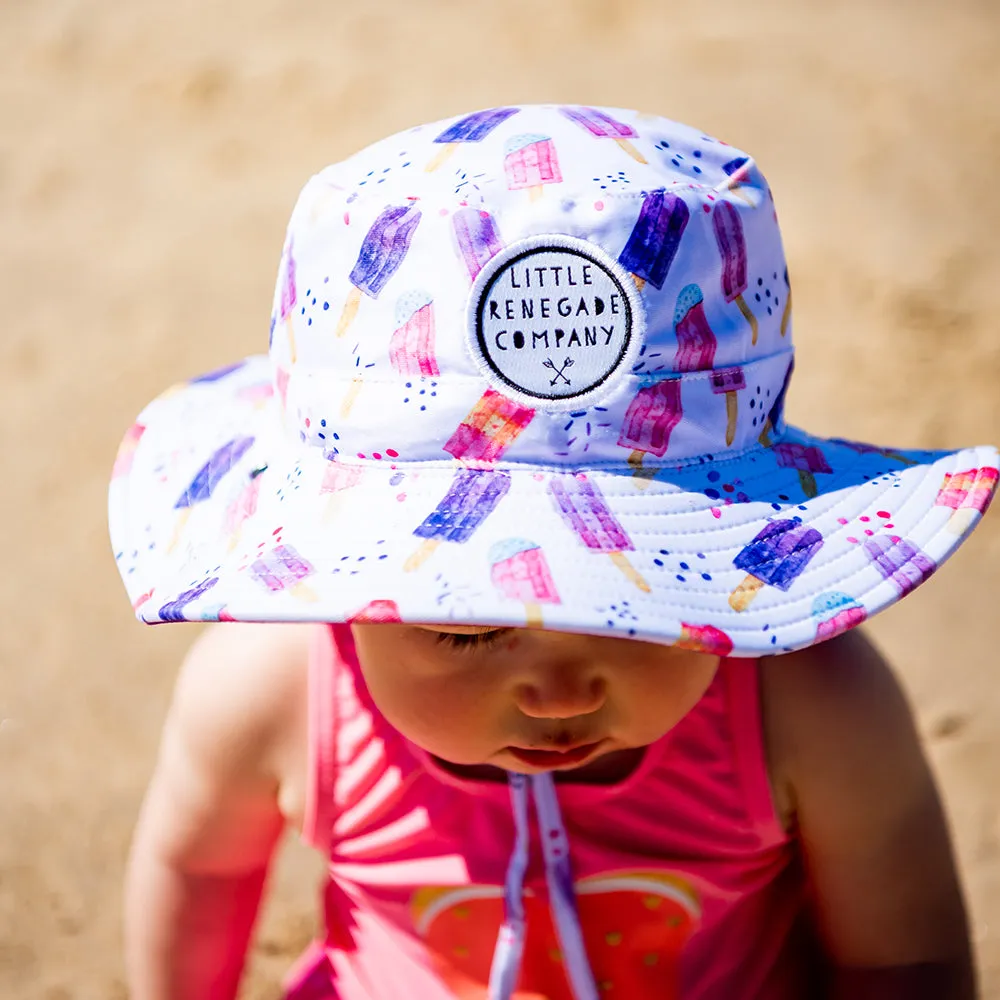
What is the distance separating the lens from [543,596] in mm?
789

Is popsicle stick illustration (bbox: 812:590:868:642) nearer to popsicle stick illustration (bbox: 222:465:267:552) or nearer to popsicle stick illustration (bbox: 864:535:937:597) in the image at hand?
popsicle stick illustration (bbox: 864:535:937:597)

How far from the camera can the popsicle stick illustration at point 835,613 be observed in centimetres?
85

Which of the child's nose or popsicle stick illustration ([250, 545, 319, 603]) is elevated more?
popsicle stick illustration ([250, 545, 319, 603])

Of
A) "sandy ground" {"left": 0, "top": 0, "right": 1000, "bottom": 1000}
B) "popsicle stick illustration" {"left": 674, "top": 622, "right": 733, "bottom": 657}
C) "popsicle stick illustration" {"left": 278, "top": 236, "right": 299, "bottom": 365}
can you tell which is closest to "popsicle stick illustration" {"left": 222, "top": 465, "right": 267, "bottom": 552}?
"popsicle stick illustration" {"left": 278, "top": 236, "right": 299, "bottom": 365}

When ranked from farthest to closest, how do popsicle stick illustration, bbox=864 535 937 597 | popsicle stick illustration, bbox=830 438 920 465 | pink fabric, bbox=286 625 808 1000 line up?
pink fabric, bbox=286 625 808 1000 < popsicle stick illustration, bbox=830 438 920 465 < popsicle stick illustration, bbox=864 535 937 597

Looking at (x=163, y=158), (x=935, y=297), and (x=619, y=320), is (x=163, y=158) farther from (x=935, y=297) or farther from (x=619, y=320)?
(x=619, y=320)

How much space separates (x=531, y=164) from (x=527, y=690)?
1.26ft

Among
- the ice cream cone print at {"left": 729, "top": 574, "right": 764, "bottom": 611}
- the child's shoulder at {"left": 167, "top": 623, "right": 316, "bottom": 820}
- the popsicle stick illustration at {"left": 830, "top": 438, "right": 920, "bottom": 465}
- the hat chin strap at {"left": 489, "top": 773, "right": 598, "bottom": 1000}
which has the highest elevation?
the popsicle stick illustration at {"left": 830, "top": 438, "right": 920, "bottom": 465}

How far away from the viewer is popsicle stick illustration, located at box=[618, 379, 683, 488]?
2.79ft

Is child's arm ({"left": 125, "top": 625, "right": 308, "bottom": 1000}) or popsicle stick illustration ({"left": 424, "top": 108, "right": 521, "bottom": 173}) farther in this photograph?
child's arm ({"left": 125, "top": 625, "right": 308, "bottom": 1000})

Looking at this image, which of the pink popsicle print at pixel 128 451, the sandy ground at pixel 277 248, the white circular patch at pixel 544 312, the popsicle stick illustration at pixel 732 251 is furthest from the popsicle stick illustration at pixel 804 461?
the sandy ground at pixel 277 248

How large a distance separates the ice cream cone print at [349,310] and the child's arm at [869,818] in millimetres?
519

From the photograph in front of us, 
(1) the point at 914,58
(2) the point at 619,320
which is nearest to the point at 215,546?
(2) the point at 619,320

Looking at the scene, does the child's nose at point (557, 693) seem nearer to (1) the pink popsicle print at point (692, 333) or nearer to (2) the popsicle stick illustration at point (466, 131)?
(1) the pink popsicle print at point (692, 333)
